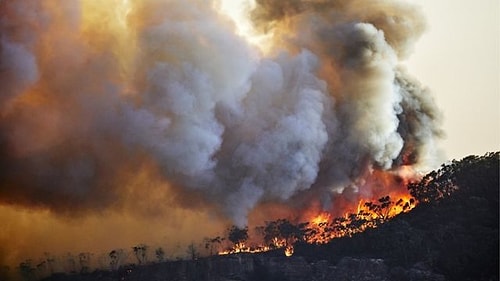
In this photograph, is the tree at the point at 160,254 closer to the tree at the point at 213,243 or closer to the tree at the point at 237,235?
the tree at the point at 213,243

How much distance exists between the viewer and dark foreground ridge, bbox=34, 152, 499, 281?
7794 cm

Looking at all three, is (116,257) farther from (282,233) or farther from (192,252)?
(282,233)

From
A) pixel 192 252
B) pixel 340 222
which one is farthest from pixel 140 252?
pixel 340 222

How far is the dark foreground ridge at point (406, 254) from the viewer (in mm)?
77938

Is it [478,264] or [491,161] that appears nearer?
→ [478,264]

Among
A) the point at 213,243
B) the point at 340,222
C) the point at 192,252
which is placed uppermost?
the point at 340,222

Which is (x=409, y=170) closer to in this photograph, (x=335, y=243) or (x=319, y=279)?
(x=335, y=243)

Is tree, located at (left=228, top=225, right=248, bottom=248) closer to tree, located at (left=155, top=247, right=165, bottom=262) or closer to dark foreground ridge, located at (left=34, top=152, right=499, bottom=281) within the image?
dark foreground ridge, located at (left=34, top=152, right=499, bottom=281)

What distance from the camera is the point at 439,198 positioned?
94.0m

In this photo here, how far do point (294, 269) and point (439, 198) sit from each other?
23733 mm

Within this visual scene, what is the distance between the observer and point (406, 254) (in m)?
82.9

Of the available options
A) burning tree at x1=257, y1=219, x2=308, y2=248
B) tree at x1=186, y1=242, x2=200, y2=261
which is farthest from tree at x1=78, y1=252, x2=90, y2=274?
burning tree at x1=257, y1=219, x2=308, y2=248

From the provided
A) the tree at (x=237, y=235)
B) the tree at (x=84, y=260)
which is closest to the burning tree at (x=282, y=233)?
the tree at (x=237, y=235)

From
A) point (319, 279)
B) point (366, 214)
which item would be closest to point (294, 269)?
point (319, 279)
